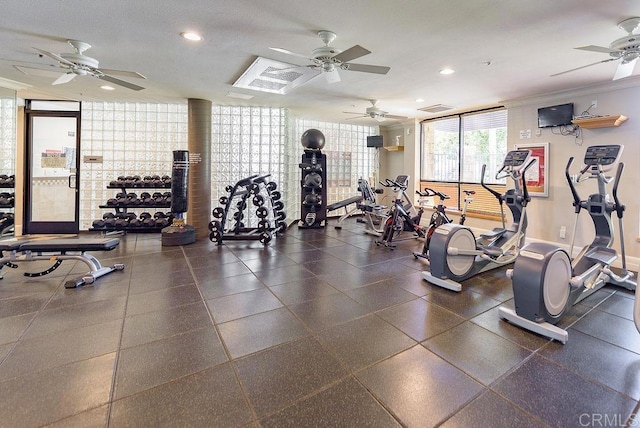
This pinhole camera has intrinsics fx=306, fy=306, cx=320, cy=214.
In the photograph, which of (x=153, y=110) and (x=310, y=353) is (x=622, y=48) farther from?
(x=153, y=110)

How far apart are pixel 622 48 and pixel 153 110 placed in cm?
667

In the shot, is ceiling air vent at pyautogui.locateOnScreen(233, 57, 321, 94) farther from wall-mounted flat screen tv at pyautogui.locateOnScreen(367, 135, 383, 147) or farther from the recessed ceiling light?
wall-mounted flat screen tv at pyautogui.locateOnScreen(367, 135, 383, 147)

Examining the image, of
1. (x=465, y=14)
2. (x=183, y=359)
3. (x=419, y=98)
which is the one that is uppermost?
(x=419, y=98)

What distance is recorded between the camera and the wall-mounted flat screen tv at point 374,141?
791cm

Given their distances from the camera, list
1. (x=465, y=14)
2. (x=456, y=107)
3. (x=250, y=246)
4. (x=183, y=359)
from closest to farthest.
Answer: (x=183, y=359)
(x=465, y=14)
(x=250, y=246)
(x=456, y=107)

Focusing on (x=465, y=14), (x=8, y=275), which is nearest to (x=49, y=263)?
(x=8, y=275)

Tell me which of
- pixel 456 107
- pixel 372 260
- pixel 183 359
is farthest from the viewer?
pixel 456 107

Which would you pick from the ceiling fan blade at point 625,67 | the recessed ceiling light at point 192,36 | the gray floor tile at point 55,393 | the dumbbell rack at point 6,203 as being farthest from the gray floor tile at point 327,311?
the dumbbell rack at point 6,203

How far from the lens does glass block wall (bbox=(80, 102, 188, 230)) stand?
18.9 feet

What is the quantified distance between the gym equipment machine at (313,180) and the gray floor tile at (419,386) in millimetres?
4659

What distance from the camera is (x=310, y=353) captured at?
6.81ft

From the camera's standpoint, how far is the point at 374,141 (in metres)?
7.98

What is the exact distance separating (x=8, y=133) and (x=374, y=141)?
7191 mm

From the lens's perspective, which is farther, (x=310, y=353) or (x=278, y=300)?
(x=278, y=300)
